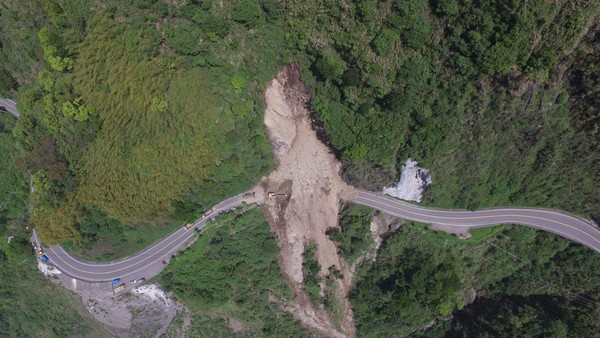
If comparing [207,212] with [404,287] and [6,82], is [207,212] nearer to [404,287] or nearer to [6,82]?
[404,287]

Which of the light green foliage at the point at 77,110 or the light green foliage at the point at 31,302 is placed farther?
the light green foliage at the point at 31,302

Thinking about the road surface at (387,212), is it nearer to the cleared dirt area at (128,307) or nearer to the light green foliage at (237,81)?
the cleared dirt area at (128,307)

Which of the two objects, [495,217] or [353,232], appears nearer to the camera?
[495,217]

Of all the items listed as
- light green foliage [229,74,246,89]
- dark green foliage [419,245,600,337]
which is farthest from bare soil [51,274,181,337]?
dark green foliage [419,245,600,337]

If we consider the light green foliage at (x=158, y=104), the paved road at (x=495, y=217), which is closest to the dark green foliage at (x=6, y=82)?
the light green foliage at (x=158, y=104)

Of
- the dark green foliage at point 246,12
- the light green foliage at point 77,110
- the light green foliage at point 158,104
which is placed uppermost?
the dark green foliage at point 246,12

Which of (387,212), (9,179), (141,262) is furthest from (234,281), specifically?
(9,179)
